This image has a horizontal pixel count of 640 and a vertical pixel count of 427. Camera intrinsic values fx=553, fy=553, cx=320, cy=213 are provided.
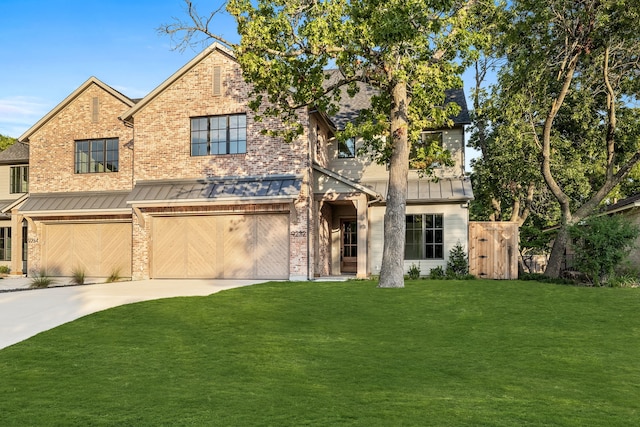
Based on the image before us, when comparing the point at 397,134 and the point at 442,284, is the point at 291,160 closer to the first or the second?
the point at 397,134

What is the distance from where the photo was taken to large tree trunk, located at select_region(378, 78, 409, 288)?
16.4 metres

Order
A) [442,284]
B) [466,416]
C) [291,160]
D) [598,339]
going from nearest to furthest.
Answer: [466,416] → [598,339] → [442,284] → [291,160]

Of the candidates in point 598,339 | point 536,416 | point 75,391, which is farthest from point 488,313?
point 75,391

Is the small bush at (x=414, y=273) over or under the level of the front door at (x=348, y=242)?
under

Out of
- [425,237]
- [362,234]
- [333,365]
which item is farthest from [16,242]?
[333,365]

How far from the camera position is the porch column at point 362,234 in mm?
19984

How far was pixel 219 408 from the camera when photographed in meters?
5.80

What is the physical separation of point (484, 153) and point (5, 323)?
2119 cm

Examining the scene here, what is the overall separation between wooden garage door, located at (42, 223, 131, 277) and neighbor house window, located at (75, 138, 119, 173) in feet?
7.69

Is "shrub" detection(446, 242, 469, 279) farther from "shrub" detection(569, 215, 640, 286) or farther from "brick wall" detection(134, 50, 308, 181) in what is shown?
"brick wall" detection(134, 50, 308, 181)

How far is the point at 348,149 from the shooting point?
23359 millimetres

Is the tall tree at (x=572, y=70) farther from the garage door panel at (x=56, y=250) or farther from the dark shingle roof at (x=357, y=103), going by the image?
the garage door panel at (x=56, y=250)

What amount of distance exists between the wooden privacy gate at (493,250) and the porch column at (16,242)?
767 inches

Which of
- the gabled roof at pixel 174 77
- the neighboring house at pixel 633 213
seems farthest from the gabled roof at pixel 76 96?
the neighboring house at pixel 633 213
